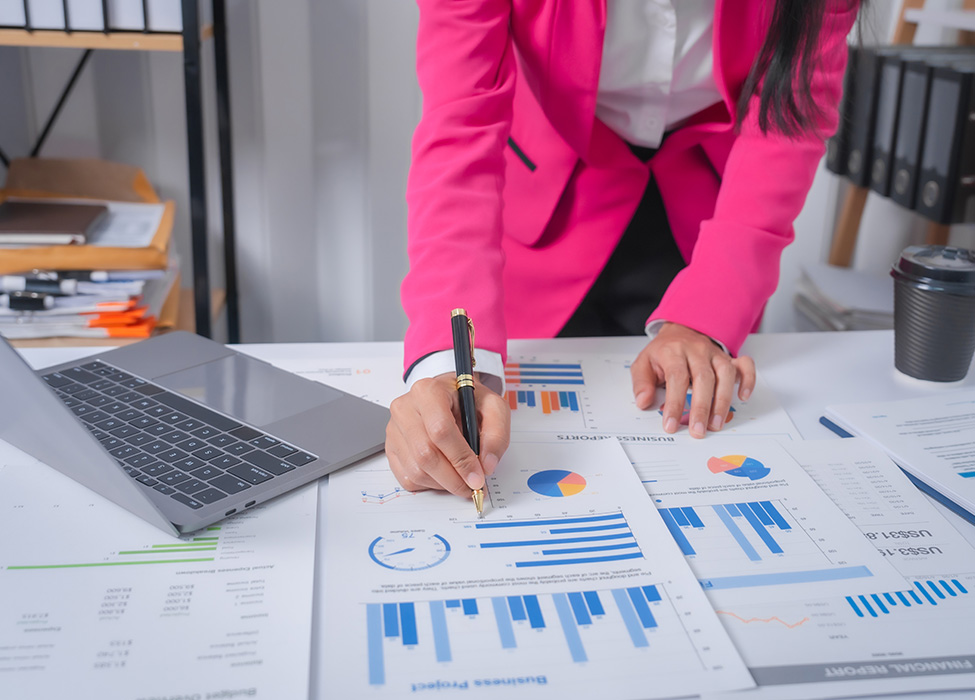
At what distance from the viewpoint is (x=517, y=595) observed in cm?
58

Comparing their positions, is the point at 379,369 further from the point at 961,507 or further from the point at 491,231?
the point at 961,507

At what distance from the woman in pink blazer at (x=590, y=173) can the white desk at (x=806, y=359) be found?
64 mm

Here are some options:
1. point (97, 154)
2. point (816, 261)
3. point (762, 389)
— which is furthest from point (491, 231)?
point (816, 261)

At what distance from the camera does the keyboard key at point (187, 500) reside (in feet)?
2.15

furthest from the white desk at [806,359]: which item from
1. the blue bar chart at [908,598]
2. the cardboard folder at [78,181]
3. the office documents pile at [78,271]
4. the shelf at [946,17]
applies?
the shelf at [946,17]

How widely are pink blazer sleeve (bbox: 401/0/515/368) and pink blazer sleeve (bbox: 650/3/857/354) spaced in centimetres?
24

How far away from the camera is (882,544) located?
0.66 metres

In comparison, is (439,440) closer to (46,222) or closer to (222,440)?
(222,440)

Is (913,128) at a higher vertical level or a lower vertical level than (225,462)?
higher

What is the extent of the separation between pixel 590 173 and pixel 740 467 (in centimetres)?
54

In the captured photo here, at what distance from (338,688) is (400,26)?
1.60 metres

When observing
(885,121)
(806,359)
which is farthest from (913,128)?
(806,359)

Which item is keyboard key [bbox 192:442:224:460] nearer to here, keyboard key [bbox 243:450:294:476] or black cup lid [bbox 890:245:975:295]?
keyboard key [bbox 243:450:294:476]

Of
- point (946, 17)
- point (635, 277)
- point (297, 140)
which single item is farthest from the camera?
point (297, 140)
